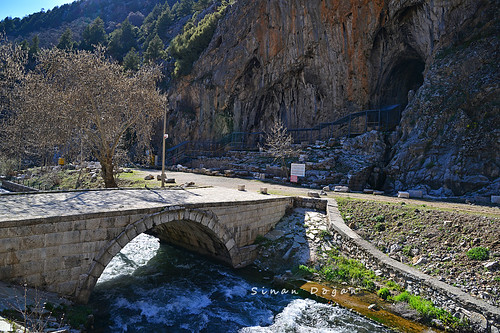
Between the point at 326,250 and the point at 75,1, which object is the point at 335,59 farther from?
the point at 75,1

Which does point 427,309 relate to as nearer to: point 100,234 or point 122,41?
point 100,234

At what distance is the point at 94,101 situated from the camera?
17672 millimetres

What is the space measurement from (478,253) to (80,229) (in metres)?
12.8

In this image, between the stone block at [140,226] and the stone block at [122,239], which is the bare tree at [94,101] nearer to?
the stone block at [140,226]

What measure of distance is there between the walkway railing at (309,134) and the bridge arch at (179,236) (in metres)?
23.4

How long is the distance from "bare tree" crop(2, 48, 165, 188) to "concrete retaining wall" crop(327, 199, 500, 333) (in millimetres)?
13571

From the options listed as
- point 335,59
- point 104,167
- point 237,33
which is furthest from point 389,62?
point 104,167

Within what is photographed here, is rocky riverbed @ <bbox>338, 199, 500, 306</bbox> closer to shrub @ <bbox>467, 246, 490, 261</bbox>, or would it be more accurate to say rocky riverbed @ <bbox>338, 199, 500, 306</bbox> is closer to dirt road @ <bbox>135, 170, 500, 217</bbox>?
shrub @ <bbox>467, 246, 490, 261</bbox>

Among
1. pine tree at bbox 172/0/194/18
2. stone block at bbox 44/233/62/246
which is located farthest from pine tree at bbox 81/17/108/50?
stone block at bbox 44/233/62/246

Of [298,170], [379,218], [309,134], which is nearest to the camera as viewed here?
[379,218]

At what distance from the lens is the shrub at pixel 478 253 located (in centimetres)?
993

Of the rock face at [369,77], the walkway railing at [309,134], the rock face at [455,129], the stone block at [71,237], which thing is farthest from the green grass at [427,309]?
the walkway railing at [309,134]

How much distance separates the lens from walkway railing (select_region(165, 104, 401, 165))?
3309cm

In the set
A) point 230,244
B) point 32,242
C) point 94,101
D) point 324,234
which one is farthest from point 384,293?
point 94,101
